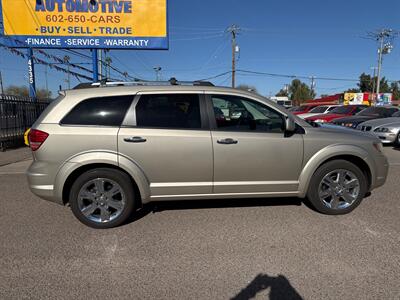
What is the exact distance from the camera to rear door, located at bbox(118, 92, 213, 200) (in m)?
3.67

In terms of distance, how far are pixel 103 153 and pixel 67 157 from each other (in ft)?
1.41

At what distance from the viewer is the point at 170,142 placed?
3.69 meters

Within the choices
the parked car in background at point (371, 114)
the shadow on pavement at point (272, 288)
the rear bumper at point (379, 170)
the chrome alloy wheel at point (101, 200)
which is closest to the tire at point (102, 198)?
the chrome alloy wheel at point (101, 200)

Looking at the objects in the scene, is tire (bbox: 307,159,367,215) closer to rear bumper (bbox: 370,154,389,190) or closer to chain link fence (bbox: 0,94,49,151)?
rear bumper (bbox: 370,154,389,190)

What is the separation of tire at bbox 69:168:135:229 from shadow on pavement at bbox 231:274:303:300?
184cm

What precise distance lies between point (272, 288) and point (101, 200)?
2.29 metres

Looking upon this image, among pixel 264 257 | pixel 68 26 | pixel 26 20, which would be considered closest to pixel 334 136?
pixel 264 257

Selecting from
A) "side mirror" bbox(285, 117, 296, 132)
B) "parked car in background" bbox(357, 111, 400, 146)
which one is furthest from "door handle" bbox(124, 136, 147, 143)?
"parked car in background" bbox(357, 111, 400, 146)

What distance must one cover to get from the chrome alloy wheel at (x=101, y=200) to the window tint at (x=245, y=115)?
163 cm

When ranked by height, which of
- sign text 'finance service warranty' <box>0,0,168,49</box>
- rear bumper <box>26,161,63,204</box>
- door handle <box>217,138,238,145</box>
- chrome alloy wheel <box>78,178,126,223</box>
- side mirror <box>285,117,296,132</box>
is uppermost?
sign text 'finance service warranty' <box>0,0,168,49</box>

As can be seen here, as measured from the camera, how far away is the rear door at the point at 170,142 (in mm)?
3666

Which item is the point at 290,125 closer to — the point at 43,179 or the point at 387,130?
the point at 43,179

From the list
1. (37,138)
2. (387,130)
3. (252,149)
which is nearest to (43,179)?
(37,138)

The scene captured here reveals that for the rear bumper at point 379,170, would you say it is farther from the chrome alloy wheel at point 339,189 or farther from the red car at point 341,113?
the red car at point 341,113
